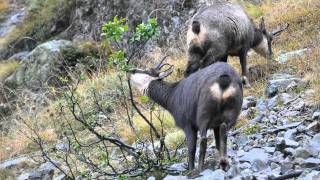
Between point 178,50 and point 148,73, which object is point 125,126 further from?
point 178,50

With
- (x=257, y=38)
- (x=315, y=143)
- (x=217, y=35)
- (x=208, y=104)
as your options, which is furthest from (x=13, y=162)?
(x=315, y=143)

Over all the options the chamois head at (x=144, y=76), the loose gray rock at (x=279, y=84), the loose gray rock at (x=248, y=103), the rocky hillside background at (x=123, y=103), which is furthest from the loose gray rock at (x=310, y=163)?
the loose gray rock at (x=279, y=84)

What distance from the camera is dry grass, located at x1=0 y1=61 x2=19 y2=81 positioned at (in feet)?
Answer: 57.2

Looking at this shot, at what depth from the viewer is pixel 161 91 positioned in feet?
25.1

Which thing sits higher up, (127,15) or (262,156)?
(127,15)

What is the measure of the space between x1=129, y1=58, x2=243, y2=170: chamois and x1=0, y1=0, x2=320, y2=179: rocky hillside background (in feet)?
1.09

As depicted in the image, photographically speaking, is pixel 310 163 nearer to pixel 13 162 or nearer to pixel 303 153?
pixel 303 153

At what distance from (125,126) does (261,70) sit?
243 cm

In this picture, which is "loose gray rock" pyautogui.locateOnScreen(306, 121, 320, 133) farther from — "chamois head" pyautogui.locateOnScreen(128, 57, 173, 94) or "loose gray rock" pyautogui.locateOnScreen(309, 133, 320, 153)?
"chamois head" pyautogui.locateOnScreen(128, 57, 173, 94)

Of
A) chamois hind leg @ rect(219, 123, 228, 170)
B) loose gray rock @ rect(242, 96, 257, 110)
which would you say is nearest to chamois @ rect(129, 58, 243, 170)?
chamois hind leg @ rect(219, 123, 228, 170)

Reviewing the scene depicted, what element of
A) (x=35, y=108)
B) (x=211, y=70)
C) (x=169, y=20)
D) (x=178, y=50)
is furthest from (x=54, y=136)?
(x=211, y=70)

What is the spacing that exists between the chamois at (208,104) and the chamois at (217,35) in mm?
2101

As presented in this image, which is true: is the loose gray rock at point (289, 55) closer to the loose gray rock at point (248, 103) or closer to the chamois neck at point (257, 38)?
the chamois neck at point (257, 38)

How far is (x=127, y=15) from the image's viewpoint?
16.5 m
